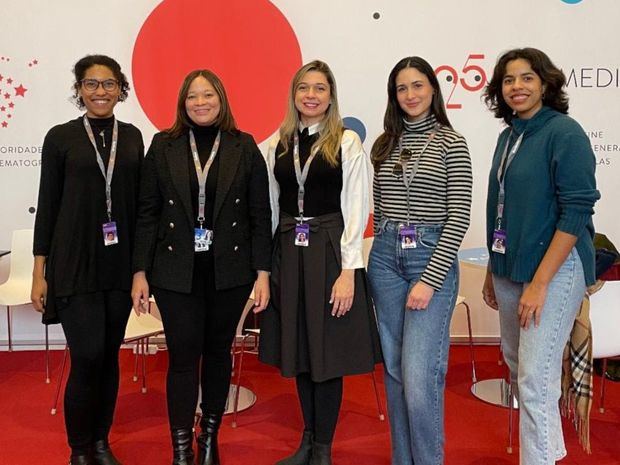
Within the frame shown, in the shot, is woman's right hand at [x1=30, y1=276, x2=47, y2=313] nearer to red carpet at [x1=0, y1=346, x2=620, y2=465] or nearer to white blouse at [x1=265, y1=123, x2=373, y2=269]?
red carpet at [x1=0, y1=346, x2=620, y2=465]

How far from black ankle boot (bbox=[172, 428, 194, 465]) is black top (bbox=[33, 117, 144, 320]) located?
0.61 meters

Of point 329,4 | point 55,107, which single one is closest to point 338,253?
point 329,4

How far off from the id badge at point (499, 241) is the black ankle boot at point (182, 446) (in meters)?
1.38

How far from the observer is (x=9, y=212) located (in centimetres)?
407

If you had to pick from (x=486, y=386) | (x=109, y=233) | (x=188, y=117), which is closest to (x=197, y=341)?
(x=109, y=233)

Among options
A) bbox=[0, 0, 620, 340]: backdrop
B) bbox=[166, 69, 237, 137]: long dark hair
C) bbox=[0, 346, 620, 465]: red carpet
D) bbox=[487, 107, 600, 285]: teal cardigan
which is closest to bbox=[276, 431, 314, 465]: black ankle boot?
bbox=[0, 346, 620, 465]: red carpet

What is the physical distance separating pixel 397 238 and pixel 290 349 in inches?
23.5

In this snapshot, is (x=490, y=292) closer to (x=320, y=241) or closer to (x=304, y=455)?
(x=320, y=241)

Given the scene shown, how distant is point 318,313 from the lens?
222 cm

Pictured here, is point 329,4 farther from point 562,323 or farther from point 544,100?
point 562,323

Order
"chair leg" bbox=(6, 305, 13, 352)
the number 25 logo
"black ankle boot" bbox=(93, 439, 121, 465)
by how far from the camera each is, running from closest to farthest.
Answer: "black ankle boot" bbox=(93, 439, 121, 465)
"chair leg" bbox=(6, 305, 13, 352)
the number 25 logo

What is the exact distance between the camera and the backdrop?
394 cm

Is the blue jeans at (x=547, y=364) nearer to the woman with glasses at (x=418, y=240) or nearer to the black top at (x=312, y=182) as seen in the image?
the woman with glasses at (x=418, y=240)

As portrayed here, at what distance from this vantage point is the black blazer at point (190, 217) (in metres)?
2.18
